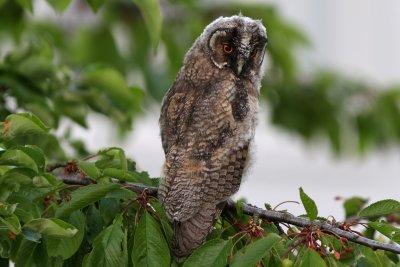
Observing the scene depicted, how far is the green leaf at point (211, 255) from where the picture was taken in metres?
2.89

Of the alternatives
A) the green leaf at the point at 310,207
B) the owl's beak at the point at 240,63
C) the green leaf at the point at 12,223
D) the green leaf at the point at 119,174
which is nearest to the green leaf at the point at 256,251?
the green leaf at the point at 310,207

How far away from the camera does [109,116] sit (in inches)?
173

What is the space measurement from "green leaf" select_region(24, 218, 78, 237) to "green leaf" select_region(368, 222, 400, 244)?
0.80 metres

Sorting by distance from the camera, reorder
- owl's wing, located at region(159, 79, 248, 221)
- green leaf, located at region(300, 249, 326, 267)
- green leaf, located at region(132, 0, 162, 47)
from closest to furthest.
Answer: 1. green leaf, located at region(300, 249, 326, 267)
2. owl's wing, located at region(159, 79, 248, 221)
3. green leaf, located at region(132, 0, 162, 47)

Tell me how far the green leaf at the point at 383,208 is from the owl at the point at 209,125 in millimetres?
478

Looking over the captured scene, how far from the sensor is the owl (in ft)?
10.5

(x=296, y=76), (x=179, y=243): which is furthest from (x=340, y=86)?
(x=179, y=243)

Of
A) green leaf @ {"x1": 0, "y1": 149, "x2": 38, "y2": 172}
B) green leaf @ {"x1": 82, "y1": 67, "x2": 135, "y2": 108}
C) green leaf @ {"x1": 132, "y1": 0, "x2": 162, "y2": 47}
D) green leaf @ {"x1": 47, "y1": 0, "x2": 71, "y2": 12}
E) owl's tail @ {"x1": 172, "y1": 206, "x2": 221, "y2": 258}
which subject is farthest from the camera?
green leaf @ {"x1": 82, "y1": 67, "x2": 135, "y2": 108}

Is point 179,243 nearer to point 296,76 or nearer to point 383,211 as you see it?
point 383,211

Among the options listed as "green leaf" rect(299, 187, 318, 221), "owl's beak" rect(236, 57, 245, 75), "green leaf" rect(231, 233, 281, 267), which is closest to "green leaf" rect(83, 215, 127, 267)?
"green leaf" rect(231, 233, 281, 267)

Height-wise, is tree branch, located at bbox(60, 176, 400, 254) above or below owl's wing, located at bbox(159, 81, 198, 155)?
below

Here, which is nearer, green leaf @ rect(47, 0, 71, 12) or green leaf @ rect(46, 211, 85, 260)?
green leaf @ rect(46, 211, 85, 260)

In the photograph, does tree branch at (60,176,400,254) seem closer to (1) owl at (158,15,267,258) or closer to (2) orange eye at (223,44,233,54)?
(1) owl at (158,15,267,258)

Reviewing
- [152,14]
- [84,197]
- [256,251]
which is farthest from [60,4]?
[256,251]
